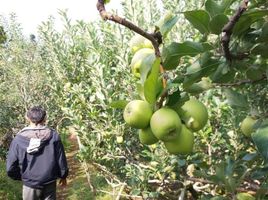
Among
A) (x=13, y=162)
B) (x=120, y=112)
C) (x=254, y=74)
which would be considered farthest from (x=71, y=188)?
(x=254, y=74)

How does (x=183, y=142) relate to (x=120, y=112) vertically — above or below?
above

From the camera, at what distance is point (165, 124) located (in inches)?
34.3

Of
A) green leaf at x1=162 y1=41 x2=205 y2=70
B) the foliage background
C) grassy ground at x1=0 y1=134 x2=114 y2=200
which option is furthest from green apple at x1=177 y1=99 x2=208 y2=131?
grassy ground at x1=0 y1=134 x2=114 y2=200

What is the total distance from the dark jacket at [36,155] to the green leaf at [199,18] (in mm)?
3484

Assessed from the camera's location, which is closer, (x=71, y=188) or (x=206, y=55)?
(x=206, y=55)

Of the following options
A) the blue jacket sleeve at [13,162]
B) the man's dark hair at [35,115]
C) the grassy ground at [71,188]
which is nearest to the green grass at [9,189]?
the grassy ground at [71,188]

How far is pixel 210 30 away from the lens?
93 cm

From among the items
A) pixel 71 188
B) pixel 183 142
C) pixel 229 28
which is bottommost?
pixel 71 188

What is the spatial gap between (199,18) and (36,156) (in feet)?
11.9

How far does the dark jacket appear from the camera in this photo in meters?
4.22

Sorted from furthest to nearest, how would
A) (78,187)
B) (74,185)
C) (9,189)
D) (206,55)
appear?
(74,185), (78,187), (9,189), (206,55)

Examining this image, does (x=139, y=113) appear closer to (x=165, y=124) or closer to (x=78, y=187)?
(x=165, y=124)

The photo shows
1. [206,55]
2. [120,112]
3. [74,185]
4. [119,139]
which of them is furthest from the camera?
[74,185]

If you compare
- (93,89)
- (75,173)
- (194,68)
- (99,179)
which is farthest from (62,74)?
(75,173)
